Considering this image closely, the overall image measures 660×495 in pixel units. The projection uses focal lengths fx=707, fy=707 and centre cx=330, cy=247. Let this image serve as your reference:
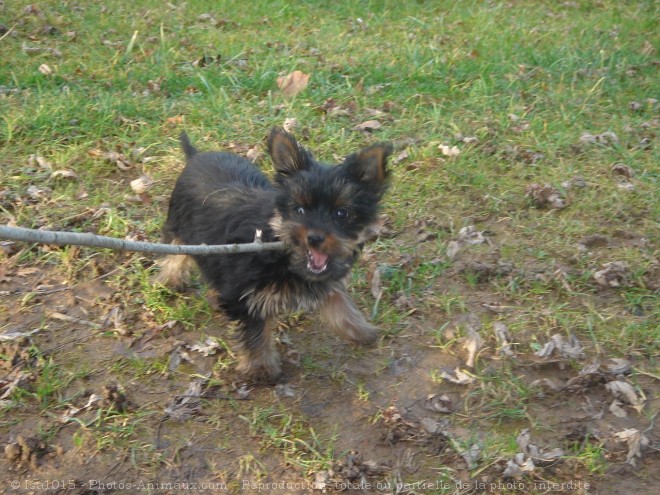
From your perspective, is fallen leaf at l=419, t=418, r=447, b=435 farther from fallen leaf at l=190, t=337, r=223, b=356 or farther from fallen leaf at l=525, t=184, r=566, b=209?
fallen leaf at l=525, t=184, r=566, b=209

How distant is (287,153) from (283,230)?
0.46m

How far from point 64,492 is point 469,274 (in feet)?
10.0

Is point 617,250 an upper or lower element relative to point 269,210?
lower

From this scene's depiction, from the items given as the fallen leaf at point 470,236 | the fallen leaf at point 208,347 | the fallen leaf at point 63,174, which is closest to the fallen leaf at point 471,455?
the fallen leaf at point 208,347

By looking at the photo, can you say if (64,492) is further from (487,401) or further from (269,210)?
(487,401)

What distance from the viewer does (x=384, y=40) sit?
8.95m

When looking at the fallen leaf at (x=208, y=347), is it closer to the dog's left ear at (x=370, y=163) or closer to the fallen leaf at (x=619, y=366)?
the dog's left ear at (x=370, y=163)

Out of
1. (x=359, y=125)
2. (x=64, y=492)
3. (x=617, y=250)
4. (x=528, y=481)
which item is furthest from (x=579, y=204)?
(x=64, y=492)

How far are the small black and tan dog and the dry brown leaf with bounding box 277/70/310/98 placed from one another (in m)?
2.84

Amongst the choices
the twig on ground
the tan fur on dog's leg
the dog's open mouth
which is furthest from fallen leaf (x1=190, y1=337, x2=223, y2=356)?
the dog's open mouth

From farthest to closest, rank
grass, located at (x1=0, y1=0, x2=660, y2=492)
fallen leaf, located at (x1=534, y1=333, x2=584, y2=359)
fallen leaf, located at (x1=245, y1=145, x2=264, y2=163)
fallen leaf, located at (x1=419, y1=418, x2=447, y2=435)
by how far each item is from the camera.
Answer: fallen leaf, located at (x1=245, y1=145, x2=264, y2=163) < fallen leaf, located at (x1=534, y1=333, x2=584, y2=359) < grass, located at (x1=0, y1=0, x2=660, y2=492) < fallen leaf, located at (x1=419, y1=418, x2=447, y2=435)

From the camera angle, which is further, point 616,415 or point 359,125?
point 359,125

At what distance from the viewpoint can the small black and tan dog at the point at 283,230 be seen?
3879 millimetres

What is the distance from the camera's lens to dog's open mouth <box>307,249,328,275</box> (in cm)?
389
